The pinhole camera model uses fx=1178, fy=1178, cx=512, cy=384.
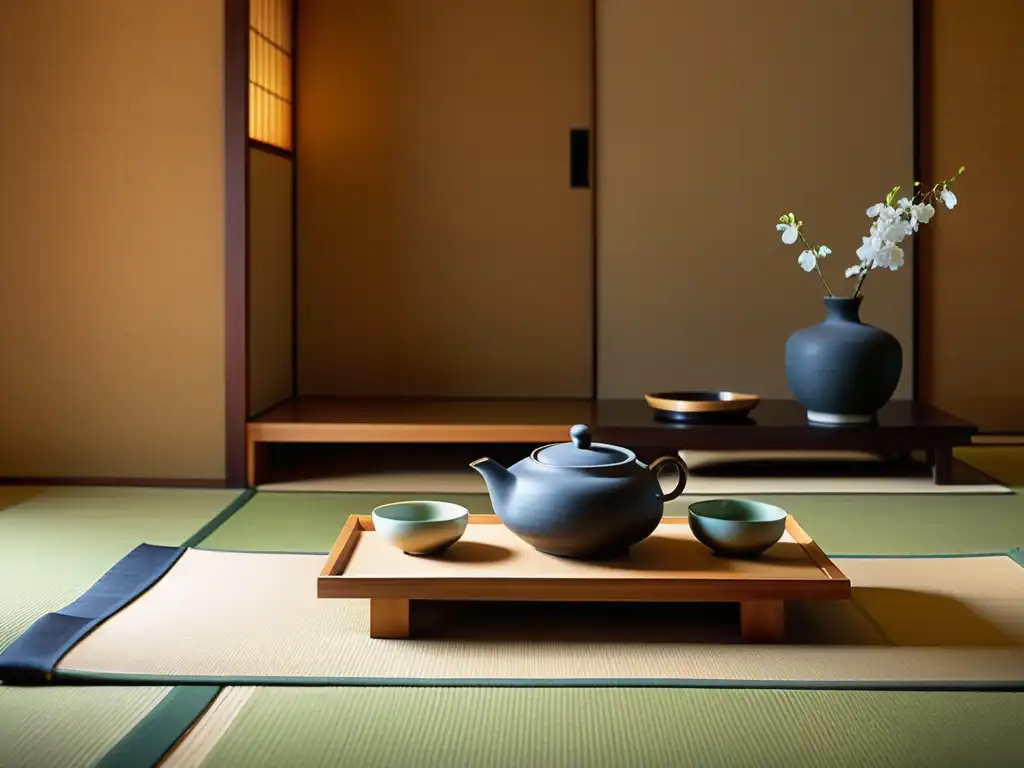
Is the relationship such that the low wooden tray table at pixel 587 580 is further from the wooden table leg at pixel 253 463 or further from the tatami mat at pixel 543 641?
the wooden table leg at pixel 253 463

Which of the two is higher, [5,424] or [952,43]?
[952,43]

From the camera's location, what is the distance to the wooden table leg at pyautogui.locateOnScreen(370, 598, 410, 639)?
2.46m

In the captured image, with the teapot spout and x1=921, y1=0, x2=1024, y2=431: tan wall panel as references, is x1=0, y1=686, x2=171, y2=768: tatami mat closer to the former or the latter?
the teapot spout

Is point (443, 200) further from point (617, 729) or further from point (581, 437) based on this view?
point (617, 729)

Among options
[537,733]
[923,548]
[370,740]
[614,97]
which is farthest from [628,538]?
[614,97]

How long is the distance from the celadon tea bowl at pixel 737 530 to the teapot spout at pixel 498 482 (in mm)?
408

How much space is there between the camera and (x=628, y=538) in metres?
2.51

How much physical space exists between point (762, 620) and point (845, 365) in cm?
205

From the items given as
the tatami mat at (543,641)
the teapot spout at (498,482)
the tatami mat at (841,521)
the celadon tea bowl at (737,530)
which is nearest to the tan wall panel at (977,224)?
the tatami mat at (841,521)

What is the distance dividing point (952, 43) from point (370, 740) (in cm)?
481

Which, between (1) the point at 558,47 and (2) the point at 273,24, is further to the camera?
(1) the point at 558,47

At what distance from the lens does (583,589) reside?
2.38 m

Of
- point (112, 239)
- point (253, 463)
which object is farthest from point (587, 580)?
point (112, 239)

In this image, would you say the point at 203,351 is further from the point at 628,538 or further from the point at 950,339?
the point at 950,339
